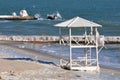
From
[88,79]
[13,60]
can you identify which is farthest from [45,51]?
[88,79]

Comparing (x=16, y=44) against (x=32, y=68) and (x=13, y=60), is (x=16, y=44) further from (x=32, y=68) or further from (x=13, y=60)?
(x=32, y=68)

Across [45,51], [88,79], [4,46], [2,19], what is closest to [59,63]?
[88,79]

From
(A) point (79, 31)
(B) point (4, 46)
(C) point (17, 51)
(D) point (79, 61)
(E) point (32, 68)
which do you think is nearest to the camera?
(E) point (32, 68)

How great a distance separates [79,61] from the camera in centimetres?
4569

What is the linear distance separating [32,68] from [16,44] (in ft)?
67.7

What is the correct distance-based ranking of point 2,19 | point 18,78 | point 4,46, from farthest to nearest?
point 2,19, point 4,46, point 18,78

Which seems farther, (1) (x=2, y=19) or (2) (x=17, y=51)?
(1) (x=2, y=19)

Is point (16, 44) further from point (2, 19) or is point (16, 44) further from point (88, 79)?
point (2, 19)

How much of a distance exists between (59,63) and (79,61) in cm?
155

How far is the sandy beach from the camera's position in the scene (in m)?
39.3

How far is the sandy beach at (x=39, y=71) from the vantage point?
1548 inches

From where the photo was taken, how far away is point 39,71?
137 ft

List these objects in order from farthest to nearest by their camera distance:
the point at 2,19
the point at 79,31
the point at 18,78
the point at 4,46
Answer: the point at 2,19 → the point at 79,31 → the point at 4,46 → the point at 18,78

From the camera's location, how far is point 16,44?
2482 inches
